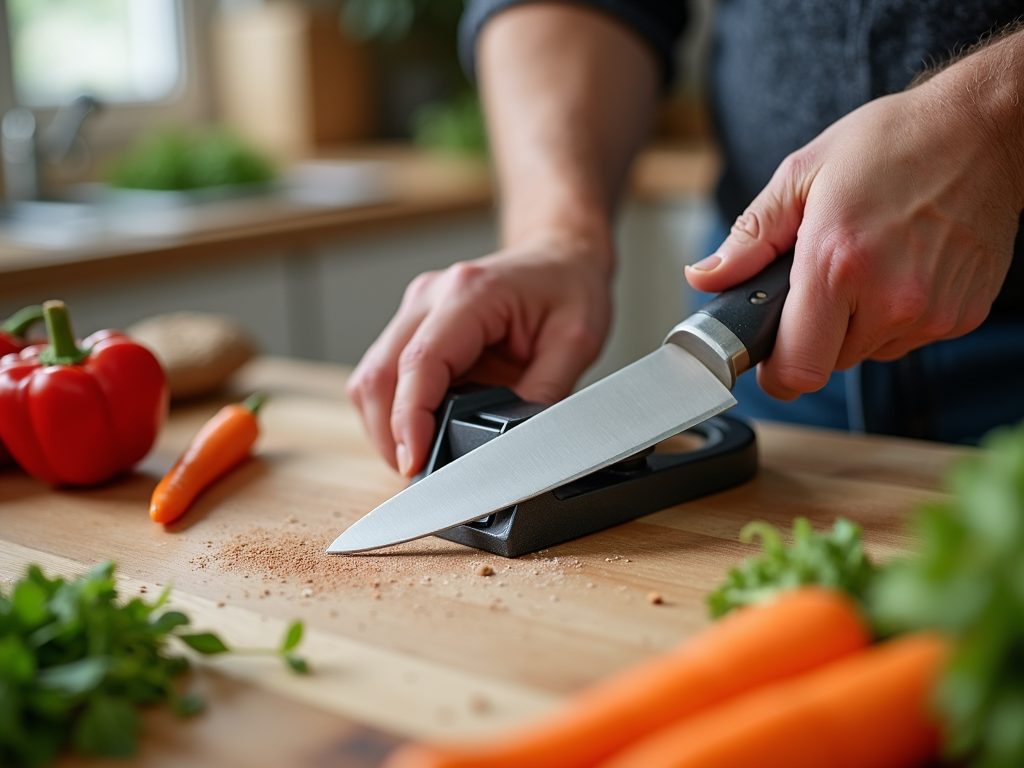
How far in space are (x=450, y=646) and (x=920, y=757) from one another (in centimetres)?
32

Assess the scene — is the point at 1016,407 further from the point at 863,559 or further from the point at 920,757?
the point at 920,757

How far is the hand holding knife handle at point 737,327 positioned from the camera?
99 cm

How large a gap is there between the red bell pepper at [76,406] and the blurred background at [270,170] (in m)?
0.88

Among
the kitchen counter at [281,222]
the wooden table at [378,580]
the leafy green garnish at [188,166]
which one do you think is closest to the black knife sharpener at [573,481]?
the wooden table at [378,580]

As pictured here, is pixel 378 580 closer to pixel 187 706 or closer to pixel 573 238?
pixel 187 706

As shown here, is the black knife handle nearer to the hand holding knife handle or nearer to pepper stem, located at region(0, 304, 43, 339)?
the hand holding knife handle

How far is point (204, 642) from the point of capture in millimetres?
745

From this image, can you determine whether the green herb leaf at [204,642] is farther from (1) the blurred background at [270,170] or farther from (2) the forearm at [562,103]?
(1) the blurred background at [270,170]

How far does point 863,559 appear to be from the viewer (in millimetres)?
710

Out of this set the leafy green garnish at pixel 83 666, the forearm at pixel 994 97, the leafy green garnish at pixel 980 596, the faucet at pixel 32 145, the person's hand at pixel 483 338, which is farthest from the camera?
the faucet at pixel 32 145

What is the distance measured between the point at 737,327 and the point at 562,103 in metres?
0.67

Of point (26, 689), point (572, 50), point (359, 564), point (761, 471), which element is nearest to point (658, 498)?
point (761, 471)

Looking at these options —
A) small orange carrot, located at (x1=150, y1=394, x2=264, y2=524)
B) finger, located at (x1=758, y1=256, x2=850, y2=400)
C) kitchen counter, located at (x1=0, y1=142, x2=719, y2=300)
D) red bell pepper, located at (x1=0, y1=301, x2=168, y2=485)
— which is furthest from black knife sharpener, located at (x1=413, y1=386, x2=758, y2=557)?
kitchen counter, located at (x1=0, y1=142, x2=719, y2=300)

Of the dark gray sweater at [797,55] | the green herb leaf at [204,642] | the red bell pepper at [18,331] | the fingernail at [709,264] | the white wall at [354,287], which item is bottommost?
the white wall at [354,287]
